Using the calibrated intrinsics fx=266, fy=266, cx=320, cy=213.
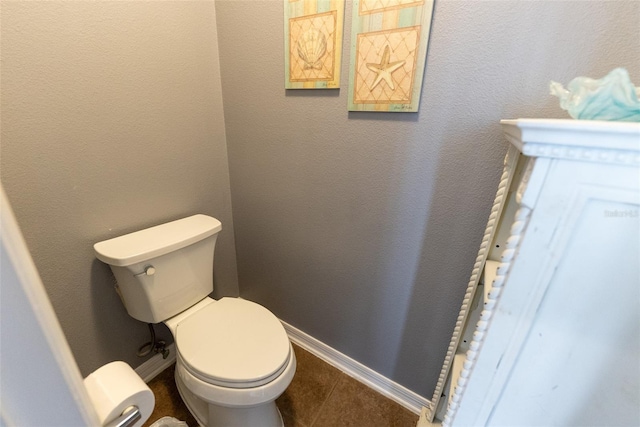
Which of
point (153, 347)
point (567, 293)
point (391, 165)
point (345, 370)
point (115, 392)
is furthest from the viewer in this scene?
point (345, 370)

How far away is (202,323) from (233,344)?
18 centimetres

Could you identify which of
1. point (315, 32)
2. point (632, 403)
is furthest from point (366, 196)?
point (632, 403)

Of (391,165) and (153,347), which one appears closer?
(391,165)

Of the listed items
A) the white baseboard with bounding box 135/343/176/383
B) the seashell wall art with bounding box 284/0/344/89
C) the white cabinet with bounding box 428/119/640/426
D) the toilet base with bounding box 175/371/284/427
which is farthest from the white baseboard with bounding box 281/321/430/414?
the seashell wall art with bounding box 284/0/344/89

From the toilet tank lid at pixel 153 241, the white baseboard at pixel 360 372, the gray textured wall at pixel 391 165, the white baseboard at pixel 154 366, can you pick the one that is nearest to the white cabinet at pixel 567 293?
the gray textured wall at pixel 391 165

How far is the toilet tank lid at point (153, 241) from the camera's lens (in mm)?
886

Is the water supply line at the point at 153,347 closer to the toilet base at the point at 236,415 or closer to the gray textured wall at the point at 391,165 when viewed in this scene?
the toilet base at the point at 236,415

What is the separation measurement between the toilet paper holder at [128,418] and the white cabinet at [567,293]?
0.59 m

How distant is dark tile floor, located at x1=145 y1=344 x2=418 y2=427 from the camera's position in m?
1.12

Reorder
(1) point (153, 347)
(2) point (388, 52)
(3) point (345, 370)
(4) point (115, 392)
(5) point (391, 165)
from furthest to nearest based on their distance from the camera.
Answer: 1. (3) point (345, 370)
2. (1) point (153, 347)
3. (5) point (391, 165)
4. (2) point (388, 52)
5. (4) point (115, 392)

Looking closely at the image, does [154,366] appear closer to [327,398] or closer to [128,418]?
[327,398]

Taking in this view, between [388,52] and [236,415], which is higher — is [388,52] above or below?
above

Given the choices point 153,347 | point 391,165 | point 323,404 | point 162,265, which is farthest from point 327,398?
point 391,165

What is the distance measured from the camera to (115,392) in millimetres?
334
